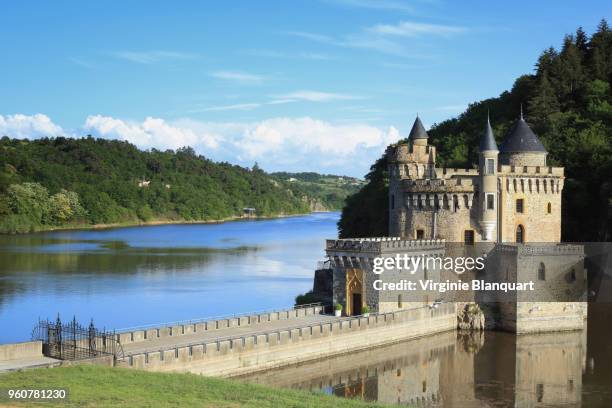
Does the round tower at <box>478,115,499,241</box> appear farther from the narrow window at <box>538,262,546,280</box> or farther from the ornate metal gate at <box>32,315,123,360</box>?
the ornate metal gate at <box>32,315,123,360</box>

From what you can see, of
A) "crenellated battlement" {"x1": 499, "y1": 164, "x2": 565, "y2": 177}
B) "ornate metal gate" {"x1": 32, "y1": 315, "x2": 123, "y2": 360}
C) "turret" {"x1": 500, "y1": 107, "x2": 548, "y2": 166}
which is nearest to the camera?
"ornate metal gate" {"x1": 32, "y1": 315, "x2": 123, "y2": 360}

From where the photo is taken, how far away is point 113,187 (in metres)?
125

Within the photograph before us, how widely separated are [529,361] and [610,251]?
49.3 feet

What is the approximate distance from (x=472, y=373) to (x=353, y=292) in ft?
23.8

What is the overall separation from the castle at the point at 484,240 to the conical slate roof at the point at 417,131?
6 centimetres

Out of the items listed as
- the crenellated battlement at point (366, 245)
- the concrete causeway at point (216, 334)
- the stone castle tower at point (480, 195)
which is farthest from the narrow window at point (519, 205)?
the concrete causeway at point (216, 334)

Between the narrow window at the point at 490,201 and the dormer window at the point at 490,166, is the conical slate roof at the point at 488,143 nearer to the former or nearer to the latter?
the dormer window at the point at 490,166

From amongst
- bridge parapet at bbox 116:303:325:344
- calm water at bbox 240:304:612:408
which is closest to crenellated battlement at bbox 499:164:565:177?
calm water at bbox 240:304:612:408

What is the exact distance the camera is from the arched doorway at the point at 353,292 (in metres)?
36.1

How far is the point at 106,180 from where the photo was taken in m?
127

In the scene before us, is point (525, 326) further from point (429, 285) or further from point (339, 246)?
point (339, 246)

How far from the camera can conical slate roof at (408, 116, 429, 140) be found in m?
43.1

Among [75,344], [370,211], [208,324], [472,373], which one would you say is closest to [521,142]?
[472,373]

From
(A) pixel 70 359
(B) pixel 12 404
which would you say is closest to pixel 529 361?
(A) pixel 70 359
